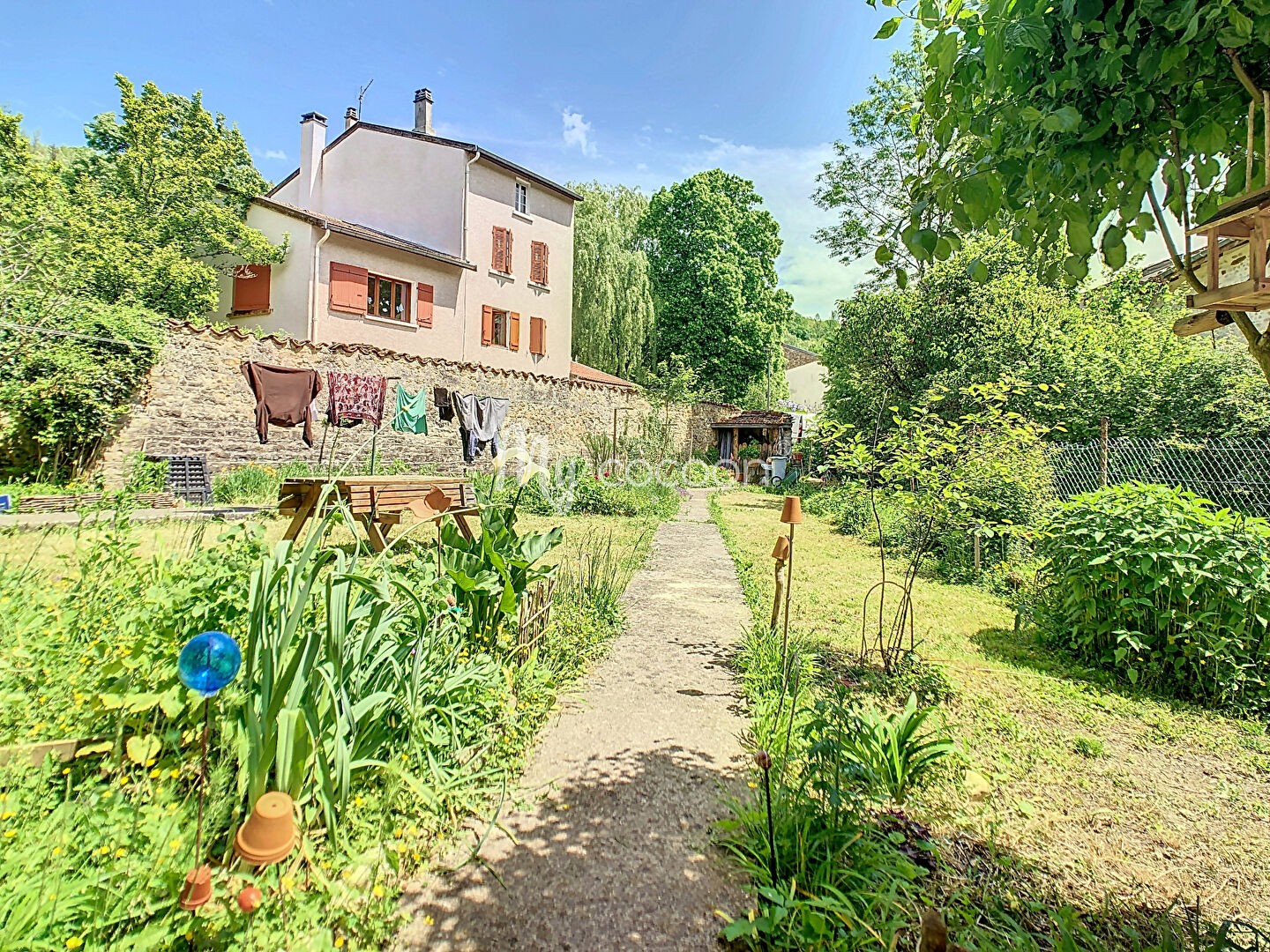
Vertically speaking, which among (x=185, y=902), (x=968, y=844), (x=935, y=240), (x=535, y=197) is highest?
(x=535, y=197)

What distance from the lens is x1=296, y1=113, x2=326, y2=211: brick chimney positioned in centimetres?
1820

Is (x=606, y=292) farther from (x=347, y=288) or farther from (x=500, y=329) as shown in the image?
(x=347, y=288)

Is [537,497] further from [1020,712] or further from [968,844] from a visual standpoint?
[968,844]

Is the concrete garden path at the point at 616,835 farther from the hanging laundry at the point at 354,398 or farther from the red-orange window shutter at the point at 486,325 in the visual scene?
the red-orange window shutter at the point at 486,325

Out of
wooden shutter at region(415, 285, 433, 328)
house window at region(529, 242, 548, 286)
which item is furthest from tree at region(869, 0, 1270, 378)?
house window at region(529, 242, 548, 286)

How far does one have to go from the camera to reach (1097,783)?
110 inches

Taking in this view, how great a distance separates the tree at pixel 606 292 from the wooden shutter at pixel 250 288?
12.7 m

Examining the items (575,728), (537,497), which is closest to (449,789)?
(575,728)

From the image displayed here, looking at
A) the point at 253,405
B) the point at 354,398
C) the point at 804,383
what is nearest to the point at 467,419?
the point at 354,398

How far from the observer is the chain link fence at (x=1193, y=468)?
6.54 m

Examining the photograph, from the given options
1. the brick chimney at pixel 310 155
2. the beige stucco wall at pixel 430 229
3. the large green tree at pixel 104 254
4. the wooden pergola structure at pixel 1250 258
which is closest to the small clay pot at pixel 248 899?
the wooden pergola structure at pixel 1250 258

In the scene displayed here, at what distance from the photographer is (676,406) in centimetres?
2216

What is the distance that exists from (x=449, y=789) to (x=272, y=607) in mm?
976

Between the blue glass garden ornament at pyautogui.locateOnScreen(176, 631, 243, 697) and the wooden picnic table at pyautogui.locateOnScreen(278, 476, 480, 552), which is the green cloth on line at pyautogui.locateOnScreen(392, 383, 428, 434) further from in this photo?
the blue glass garden ornament at pyautogui.locateOnScreen(176, 631, 243, 697)
